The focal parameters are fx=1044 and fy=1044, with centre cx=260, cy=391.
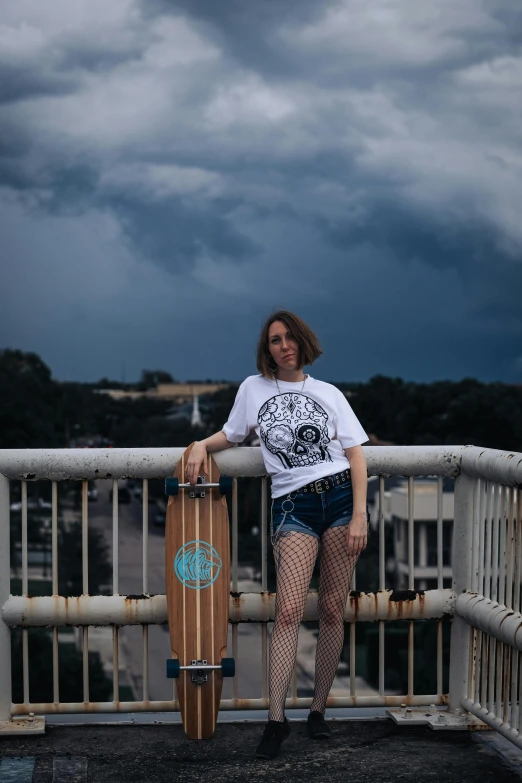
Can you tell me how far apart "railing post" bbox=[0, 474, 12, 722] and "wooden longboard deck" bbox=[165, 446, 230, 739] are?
787 millimetres

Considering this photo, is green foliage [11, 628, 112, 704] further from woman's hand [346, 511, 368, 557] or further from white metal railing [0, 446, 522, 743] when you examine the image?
woman's hand [346, 511, 368, 557]

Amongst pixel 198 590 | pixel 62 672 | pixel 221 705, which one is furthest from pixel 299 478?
pixel 62 672

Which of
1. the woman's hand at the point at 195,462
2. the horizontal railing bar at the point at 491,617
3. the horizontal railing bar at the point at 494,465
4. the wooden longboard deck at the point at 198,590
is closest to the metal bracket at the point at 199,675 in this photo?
the wooden longboard deck at the point at 198,590

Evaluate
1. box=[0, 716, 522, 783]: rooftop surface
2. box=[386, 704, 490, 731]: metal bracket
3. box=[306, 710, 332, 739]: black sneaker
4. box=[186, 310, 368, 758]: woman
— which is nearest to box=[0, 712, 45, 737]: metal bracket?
box=[0, 716, 522, 783]: rooftop surface

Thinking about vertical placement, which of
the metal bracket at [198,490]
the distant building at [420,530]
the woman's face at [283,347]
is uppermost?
the woman's face at [283,347]

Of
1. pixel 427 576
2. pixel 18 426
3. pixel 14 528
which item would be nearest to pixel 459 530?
pixel 427 576

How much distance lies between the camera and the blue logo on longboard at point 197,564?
4480 millimetres

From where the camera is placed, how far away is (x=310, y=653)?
62.5 m

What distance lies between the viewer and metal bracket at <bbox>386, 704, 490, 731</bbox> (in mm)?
4746

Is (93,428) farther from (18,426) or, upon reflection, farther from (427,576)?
(427,576)

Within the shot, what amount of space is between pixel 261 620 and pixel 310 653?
5967 cm

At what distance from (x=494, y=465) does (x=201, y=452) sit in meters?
1.25

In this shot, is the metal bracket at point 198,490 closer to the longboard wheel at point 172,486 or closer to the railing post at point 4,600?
the longboard wheel at point 172,486

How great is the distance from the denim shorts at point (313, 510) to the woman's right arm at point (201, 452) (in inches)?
15.3
